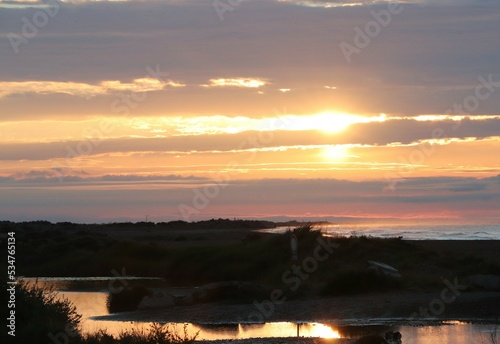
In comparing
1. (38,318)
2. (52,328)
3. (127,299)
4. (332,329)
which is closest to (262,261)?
(127,299)

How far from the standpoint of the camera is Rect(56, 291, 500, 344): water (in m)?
19.5

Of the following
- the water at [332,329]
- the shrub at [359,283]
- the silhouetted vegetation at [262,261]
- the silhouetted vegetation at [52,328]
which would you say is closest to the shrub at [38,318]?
the silhouetted vegetation at [52,328]

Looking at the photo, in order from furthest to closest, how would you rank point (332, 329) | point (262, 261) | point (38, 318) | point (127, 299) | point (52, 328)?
1. point (262, 261)
2. point (127, 299)
3. point (332, 329)
4. point (38, 318)
5. point (52, 328)

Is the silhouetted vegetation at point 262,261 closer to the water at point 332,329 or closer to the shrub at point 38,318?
the water at point 332,329

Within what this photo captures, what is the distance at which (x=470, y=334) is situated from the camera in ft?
65.0

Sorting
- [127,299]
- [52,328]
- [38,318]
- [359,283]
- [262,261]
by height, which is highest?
[262,261]

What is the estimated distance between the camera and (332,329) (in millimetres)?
21656

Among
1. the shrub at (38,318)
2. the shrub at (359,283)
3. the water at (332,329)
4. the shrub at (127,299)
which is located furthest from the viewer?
the shrub at (127,299)

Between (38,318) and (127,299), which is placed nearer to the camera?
(38,318)

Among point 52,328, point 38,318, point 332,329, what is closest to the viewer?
point 52,328

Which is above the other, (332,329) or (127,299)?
(127,299)

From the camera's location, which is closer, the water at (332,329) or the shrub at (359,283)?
the water at (332,329)

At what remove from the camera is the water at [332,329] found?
766 inches

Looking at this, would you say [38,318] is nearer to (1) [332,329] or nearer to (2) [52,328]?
(2) [52,328]
